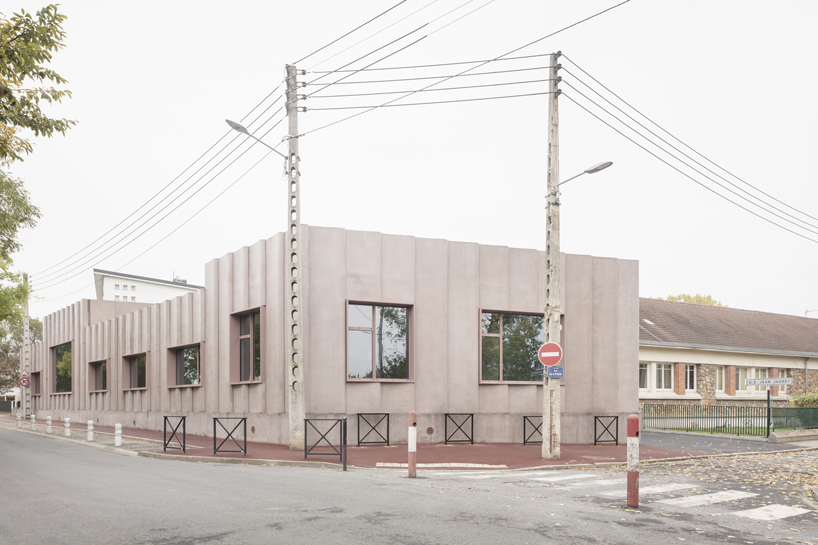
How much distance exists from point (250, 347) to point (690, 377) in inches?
1014

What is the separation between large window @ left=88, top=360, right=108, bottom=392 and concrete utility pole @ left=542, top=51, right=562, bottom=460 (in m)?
29.4

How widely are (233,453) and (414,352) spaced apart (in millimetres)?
6592

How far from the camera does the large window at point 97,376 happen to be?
128ft

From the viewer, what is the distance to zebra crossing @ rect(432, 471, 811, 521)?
9.62 metres

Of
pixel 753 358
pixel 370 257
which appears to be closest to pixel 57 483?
pixel 370 257

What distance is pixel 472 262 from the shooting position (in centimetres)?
2256

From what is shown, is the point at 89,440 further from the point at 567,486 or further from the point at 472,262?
the point at 567,486

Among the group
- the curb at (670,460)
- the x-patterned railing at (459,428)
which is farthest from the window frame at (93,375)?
the curb at (670,460)

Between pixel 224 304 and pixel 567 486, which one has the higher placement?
pixel 224 304

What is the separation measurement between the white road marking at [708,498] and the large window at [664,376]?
1010 inches

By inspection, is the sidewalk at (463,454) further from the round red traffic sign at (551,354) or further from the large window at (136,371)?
the large window at (136,371)

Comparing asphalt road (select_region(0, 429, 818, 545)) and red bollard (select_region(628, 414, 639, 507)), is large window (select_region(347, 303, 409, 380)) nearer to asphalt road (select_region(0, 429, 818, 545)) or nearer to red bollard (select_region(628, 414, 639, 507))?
asphalt road (select_region(0, 429, 818, 545))

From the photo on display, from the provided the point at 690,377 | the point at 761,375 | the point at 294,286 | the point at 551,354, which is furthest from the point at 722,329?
the point at 294,286

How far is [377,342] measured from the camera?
21297mm
